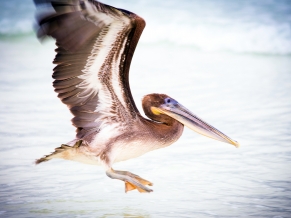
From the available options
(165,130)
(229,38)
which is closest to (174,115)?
(165,130)

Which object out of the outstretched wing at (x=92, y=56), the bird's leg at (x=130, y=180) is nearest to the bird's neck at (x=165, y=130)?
the outstretched wing at (x=92, y=56)

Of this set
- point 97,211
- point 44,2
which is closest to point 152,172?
point 97,211

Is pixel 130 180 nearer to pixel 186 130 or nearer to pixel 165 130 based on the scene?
pixel 165 130

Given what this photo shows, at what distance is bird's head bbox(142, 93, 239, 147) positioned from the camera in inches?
210

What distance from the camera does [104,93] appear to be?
16.8 ft

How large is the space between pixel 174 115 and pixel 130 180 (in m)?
0.72

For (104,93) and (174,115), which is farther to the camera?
(174,115)

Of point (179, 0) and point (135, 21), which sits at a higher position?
point (179, 0)

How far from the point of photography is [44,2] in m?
4.27

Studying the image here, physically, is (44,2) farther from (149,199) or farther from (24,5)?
(24,5)

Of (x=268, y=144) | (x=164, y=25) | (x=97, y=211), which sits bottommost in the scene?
(x=97, y=211)

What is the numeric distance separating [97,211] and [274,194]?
1472 mm

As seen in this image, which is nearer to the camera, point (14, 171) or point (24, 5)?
point (14, 171)

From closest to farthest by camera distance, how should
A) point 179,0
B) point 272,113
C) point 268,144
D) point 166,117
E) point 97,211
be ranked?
A: point 97,211 < point 166,117 < point 268,144 < point 272,113 < point 179,0
